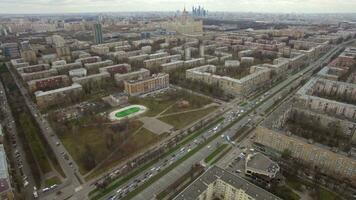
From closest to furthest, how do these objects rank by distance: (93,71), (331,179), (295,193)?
1. (295,193)
2. (331,179)
3. (93,71)

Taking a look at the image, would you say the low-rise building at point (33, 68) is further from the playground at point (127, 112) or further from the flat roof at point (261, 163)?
the flat roof at point (261, 163)

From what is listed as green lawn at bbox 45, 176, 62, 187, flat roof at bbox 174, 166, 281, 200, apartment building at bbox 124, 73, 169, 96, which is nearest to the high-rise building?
apartment building at bbox 124, 73, 169, 96

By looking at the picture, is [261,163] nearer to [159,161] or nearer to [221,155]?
[221,155]

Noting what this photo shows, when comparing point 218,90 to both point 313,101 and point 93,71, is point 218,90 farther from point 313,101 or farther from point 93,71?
point 93,71

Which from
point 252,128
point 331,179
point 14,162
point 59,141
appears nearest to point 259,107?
point 252,128

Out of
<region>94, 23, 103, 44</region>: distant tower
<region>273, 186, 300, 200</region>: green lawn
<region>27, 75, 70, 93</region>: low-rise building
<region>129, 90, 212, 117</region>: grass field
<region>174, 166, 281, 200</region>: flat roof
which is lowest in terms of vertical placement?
<region>273, 186, 300, 200</region>: green lawn

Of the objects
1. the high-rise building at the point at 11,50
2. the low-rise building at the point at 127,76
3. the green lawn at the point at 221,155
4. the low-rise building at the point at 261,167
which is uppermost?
the high-rise building at the point at 11,50

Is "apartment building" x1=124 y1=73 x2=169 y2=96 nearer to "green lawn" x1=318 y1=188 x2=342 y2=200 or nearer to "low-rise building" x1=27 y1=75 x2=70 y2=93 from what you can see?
"low-rise building" x1=27 y1=75 x2=70 y2=93

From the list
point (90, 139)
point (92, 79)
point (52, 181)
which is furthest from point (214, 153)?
point (92, 79)

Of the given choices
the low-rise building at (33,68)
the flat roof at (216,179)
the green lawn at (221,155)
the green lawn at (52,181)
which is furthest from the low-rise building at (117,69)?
the flat roof at (216,179)
